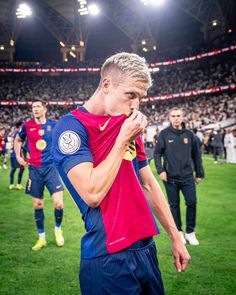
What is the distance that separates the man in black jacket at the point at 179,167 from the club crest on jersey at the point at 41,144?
2269 millimetres

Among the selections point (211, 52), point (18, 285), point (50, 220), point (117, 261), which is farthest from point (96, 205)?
point (211, 52)

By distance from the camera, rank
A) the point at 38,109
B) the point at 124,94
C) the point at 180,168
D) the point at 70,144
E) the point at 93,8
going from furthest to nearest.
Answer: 1. the point at 93,8
2. the point at 180,168
3. the point at 38,109
4. the point at 124,94
5. the point at 70,144

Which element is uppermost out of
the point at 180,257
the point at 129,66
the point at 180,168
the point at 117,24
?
the point at 117,24

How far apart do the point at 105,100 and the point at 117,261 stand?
0.89 meters

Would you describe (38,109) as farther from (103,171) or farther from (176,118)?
(103,171)

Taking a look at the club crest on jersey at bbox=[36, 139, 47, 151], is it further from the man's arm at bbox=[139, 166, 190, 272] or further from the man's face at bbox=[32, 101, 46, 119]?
the man's arm at bbox=[139, 166, 190, 272]

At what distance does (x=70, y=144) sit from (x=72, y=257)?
421 centimetres

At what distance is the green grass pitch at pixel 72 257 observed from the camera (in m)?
4.36

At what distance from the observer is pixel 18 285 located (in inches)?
174

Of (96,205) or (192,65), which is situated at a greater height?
(192,65)

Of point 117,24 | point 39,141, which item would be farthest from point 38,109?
point 117,24

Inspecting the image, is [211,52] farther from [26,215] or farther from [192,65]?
[26,215]

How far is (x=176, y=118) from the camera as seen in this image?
6371 millimetres

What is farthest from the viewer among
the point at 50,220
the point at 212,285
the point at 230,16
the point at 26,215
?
the point at 230,16
